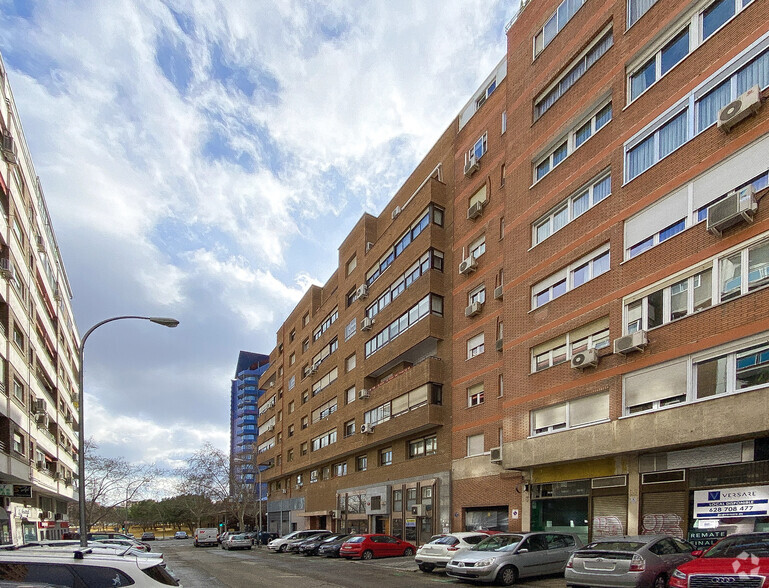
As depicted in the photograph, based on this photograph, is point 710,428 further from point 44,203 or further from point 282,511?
point 282,511

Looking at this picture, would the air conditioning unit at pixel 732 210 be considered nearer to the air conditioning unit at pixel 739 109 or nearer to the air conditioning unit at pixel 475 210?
the air conditioning unit at pixel 739 109

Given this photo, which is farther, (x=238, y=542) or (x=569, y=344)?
(x=238, y=542)

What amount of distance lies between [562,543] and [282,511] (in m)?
45.7

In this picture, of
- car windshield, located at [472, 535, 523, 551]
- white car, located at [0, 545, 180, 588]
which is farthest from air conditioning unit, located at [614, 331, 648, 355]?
white car, located at [0, 545, 180, 588]

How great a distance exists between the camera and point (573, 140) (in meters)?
21.5

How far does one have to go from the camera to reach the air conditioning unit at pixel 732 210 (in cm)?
1405

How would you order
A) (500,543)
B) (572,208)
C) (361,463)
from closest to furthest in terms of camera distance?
1. (500,543)
2. (572,208)
3. (361,463)

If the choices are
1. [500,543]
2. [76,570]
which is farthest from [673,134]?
[76,570]

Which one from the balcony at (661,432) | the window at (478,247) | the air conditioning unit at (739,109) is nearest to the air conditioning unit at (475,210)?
the window at (478,247)

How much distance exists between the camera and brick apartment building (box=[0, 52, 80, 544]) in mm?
24703

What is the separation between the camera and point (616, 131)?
62.8 ft

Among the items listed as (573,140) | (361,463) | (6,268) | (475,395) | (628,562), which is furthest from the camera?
(361,463)

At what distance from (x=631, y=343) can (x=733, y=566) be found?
764 cm

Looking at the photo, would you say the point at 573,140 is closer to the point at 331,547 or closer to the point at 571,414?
the point at 571,414
